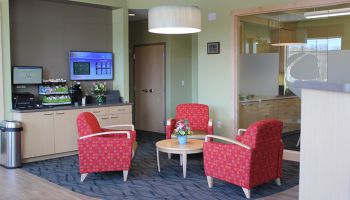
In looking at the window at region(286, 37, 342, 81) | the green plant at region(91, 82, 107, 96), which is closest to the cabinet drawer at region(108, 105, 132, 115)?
the green plant at region(91, 82, 107, 96)

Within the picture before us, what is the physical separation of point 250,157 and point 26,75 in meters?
4.02

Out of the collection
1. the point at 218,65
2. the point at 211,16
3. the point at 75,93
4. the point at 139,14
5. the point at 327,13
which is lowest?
the point at 75,93

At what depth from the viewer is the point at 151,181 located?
4988 millimetres

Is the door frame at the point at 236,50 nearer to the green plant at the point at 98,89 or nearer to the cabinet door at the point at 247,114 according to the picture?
the cabinet door at the point at 247,114

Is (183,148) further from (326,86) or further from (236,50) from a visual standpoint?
(326,86)

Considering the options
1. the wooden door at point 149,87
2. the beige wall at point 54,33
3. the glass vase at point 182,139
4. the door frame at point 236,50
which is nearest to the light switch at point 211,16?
the door frame at point 236,50

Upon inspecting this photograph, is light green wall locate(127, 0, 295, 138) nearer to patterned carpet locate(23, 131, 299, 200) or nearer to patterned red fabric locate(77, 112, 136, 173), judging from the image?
patterned carpet locate(23, 131, 299, 200)

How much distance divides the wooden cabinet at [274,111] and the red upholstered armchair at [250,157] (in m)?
1.66

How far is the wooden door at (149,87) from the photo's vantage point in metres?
8.84

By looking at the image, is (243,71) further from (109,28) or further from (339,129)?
(339,129)

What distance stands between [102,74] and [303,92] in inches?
211

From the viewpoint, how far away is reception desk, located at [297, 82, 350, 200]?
7.47 feet

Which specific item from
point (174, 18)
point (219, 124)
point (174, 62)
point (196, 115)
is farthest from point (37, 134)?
point (174, 62)

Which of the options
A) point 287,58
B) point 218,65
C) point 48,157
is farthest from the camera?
point 218,65
